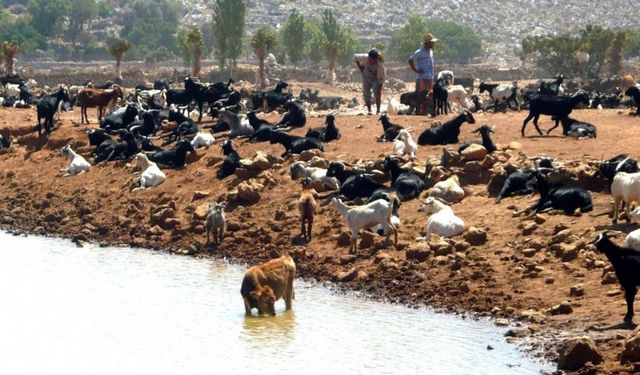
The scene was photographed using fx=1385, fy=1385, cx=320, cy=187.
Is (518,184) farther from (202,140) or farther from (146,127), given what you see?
(146,127)

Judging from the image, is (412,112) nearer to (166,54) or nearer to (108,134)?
(108,134)

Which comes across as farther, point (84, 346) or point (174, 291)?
point (174, 291)

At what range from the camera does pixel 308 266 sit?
21.0 metres

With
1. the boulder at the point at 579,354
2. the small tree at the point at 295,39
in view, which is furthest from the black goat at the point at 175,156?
the small tree at the point at 295,39

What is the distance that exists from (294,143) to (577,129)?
17.9 ft

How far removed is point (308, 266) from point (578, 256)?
4396mm

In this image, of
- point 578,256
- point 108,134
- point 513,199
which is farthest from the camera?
point 108,134

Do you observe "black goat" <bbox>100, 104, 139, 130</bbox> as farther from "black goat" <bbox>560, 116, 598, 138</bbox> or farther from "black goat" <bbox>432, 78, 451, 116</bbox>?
"black goat" <bbox>560, 116, 598, 138</bbox>

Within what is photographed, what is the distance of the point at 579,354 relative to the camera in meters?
14.3

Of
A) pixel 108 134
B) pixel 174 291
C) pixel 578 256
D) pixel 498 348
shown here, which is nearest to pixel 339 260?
pixel 174 291

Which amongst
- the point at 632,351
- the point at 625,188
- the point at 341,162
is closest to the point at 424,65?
the point at 341,162

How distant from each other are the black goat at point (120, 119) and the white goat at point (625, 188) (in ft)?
52.7

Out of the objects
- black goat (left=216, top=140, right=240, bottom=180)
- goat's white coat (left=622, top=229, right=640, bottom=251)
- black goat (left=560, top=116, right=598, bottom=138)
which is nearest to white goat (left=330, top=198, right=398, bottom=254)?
goat's white coat (left=622, top=229, right=640, bottom=251)

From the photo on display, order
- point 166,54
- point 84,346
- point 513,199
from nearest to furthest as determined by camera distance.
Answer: point 84,346, point 513,199, point 166,54
